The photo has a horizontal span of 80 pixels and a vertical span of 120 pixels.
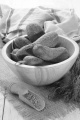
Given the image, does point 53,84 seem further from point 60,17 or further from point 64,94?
point 60,17

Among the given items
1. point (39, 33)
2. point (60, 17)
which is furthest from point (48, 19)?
point (39, 33)

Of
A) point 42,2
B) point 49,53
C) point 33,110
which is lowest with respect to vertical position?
point 42,2

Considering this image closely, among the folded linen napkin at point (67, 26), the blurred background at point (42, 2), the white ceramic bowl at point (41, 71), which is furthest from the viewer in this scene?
the blurred background at point (42, 2)

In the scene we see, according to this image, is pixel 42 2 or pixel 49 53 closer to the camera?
pixel 49 53

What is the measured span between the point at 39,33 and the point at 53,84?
0.52ft

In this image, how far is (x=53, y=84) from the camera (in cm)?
68

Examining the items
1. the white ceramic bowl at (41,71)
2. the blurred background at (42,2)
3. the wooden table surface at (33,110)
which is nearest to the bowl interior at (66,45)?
the white ceramic bowl at (41,71)

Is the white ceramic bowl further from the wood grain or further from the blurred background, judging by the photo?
the blurred background

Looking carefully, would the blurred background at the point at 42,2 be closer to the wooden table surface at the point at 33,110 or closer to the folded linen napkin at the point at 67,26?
the folded linen napkin at the point at 67,26

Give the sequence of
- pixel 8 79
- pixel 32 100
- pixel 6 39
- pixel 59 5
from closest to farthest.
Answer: pixel 32 100, pixel 8 79, pixel 6 39, pixel 59 5

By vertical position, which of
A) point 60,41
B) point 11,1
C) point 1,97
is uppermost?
point 60,41

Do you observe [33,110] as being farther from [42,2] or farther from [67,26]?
[42,2]

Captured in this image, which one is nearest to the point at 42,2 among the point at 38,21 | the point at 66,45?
the point at 38,21

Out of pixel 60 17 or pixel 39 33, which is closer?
pixel 39 33
